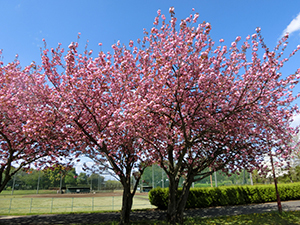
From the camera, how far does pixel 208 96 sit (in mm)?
7145

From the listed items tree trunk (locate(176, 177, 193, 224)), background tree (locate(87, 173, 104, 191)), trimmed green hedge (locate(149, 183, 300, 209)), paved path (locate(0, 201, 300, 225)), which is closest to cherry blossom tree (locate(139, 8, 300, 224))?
tree trunk (locate(176, 177, 193, 224))

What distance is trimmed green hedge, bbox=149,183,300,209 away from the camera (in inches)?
624

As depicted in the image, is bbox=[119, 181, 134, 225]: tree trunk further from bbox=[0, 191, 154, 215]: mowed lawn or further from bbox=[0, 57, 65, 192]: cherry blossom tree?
bbox=[0, 191, 154, 215]: mowed lawn

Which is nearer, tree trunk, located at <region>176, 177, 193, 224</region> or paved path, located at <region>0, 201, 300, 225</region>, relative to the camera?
tree trunk, located at <region>176, 177, 193, 224</region>

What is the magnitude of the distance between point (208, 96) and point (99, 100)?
4268 mm

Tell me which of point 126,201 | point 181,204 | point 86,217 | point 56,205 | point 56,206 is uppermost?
point 126,201

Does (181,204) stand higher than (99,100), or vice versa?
(99,100)

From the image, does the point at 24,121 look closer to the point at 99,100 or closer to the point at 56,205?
the point at 99,100

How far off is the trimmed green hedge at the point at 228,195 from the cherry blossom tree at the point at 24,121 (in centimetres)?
908

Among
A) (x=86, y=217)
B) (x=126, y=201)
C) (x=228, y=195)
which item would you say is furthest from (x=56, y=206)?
(x=228, y=195)

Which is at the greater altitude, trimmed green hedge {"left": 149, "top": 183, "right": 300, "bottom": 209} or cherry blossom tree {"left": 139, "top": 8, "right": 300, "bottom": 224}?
cherry blossom tree {"left": 139, "top": 8, "right": 300, "bottom": 224}

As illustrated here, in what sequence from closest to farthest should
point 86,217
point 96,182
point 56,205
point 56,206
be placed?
point 86,217
point 56,206
point 56,205
point 96,182

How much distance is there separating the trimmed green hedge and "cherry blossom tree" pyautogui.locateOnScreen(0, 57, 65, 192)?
9.08 m

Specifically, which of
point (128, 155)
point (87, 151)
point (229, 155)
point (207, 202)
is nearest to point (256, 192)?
point (207, 202)
